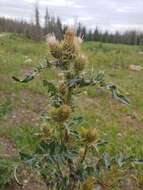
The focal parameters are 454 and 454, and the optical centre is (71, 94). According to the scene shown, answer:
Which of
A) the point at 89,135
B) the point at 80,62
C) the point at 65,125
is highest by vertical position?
the point at 80,62

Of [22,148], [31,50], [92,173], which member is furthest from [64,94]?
[31,50]

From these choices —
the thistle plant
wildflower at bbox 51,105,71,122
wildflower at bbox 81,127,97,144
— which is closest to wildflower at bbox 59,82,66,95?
the thistle plant

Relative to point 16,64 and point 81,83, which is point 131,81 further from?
point 81,83

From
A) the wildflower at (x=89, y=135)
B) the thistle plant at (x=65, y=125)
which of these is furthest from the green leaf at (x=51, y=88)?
the wildflower at (x=89, y=135)

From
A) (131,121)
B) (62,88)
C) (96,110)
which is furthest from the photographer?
(96,110)

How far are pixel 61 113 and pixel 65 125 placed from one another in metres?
0.07

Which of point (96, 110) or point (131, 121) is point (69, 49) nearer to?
point (131, 121)

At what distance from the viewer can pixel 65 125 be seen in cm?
264

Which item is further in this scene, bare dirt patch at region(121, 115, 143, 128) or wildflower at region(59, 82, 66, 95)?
bare dirt patch at region(121, 115, 143, 128)

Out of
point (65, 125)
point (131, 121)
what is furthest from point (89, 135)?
point (131, 121)

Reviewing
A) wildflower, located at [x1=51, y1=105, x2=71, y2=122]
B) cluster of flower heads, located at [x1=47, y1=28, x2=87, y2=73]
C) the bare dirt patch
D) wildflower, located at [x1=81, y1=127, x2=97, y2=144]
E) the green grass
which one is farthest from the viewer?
the bare dirt patch

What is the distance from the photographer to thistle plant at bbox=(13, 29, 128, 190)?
8.36 ft

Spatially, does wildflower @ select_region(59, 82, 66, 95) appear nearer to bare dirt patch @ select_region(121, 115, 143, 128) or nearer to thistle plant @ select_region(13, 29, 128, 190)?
thistle plant @ select_region(13, 29, 128, 190)

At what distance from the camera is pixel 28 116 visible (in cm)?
728
